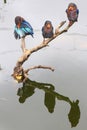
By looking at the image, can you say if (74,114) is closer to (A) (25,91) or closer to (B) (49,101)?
(B) (49,101)

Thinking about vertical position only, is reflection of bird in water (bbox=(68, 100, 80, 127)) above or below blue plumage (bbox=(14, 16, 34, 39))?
below

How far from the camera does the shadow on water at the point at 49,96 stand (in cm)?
156

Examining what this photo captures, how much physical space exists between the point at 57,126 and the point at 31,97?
0.25 metres

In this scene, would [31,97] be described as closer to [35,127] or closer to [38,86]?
[38,86]

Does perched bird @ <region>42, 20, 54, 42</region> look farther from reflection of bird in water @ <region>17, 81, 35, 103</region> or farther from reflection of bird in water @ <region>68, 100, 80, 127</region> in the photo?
A: reflection of bird in water @ <region>68, 100, 80, 127</region>

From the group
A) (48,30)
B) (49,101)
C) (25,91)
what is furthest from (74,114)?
(48,30)

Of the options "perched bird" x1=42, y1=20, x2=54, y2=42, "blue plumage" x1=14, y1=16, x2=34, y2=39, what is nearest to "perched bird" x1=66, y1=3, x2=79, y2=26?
"perched bird" x1=42, y1=20, x2=54, y2=42

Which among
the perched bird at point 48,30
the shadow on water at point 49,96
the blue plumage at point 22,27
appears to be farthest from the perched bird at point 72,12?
the shadow on water at point 49,96

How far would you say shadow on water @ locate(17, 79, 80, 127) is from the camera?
1555 millimetres

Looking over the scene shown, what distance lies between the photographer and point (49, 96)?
1692 millimetres

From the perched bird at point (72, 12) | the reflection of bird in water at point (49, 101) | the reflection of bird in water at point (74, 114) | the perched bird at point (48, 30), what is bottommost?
the reflection of bird in water at point (74, 114)

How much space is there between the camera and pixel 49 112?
1574mm

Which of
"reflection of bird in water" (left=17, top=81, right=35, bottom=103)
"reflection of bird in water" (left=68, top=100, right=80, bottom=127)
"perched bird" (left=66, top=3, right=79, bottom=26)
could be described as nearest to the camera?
"reflection of bird in water" (left=68, top=100, right=80, bottom=127)

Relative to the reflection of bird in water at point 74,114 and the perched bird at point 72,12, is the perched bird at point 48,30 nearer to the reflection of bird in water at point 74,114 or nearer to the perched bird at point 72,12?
the perched bird at point 72,12
